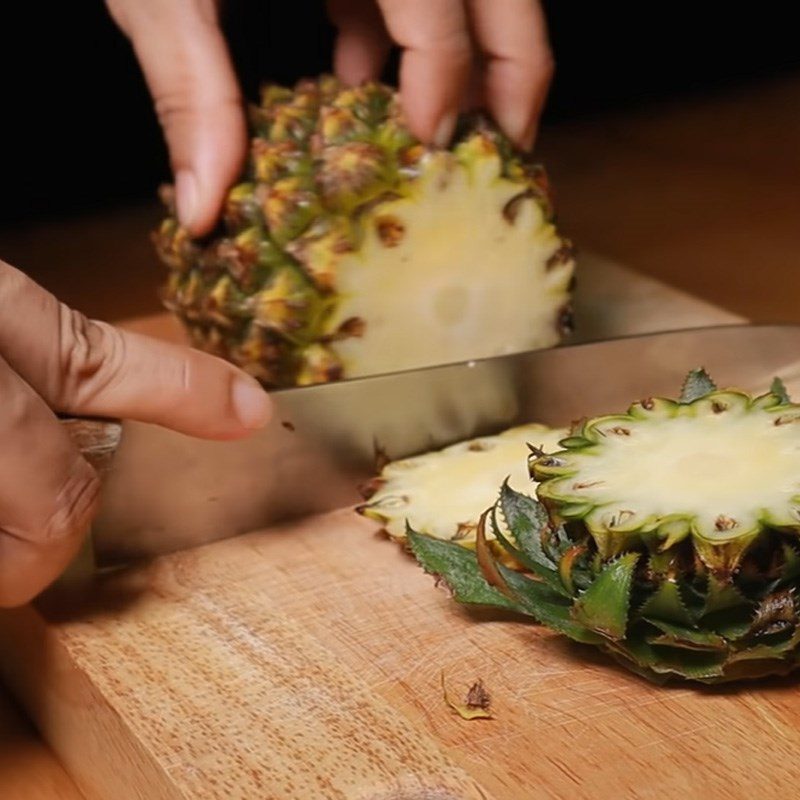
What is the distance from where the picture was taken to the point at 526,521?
1.09 meters

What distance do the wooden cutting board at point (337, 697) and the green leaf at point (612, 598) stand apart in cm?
6

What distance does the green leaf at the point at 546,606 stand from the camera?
40.6 inches

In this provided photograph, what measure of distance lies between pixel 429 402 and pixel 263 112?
42cm

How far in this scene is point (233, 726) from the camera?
99 centimetres

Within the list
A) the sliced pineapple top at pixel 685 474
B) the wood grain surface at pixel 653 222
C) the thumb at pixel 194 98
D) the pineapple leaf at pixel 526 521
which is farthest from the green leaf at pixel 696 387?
the thumb at pixel 194 98

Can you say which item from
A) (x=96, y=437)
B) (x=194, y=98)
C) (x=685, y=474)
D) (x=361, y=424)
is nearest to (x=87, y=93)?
(x=194, y=98)

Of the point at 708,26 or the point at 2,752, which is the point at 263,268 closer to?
the point at 2,752

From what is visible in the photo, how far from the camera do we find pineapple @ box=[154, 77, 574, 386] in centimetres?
146

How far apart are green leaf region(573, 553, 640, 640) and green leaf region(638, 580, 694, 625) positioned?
0.01 meters

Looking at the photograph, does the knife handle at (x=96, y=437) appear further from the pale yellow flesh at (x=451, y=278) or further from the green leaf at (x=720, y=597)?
the green leaf at (x=720, y=597)

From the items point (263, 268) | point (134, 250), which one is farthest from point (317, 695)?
point (134, 250)

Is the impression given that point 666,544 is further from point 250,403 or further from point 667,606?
point 250,403

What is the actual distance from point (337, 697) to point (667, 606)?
23cm

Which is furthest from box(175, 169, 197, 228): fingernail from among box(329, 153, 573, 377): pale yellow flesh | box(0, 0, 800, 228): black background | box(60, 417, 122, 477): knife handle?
box(0, 0, 800, 228): black background
